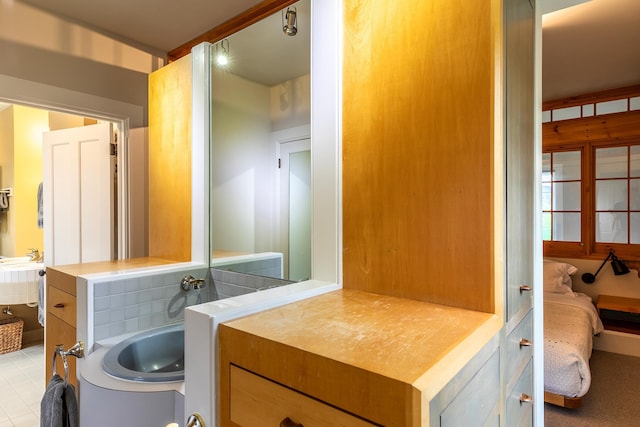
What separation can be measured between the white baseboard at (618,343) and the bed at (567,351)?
42 cm

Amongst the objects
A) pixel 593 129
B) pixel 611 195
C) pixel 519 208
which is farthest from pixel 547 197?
pixel 519 208

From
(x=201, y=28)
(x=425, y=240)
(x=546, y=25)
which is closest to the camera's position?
(x=425, y=240)

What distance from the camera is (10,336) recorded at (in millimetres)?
3379

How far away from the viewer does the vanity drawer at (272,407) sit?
0.69 meters

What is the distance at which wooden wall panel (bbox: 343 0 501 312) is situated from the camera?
1.00 meters

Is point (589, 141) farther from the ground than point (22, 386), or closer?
farther from the ground

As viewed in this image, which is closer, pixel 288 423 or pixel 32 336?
pixel 288 423

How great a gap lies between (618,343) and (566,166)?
1.85 m

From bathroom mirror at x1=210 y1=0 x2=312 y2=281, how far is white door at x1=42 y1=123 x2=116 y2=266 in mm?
1071

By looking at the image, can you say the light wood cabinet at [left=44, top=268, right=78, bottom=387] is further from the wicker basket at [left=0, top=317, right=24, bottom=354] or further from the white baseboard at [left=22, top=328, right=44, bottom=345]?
the white baseboard at [left=22, top=328, right=44, bottom=345]

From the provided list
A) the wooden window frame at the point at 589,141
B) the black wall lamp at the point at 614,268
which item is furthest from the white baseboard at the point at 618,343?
the wooden window frame at the point at 589,141

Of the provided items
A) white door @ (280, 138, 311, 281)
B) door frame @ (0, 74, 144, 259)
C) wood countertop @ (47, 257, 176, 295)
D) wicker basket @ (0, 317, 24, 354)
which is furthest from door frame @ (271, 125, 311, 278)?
wicker basket @ (0, 317, 24, 354)

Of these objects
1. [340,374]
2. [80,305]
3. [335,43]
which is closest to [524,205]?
[335,43]

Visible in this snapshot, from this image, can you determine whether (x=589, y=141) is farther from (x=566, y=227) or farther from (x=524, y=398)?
(x=524, y=398)
